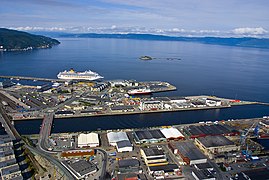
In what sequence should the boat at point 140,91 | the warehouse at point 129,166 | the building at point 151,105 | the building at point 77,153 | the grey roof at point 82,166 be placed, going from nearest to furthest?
the grey roof at point 82,166
the warehouse at point 129,166
the building at point 77,153
the building at point 151,105
the boat at point 140,91

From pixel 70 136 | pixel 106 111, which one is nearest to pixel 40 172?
pixel 70 136

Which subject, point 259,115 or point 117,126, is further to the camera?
point 259,115

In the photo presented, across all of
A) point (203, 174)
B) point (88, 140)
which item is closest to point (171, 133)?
point (203, 174)

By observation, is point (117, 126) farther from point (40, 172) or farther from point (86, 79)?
point (86, 79)

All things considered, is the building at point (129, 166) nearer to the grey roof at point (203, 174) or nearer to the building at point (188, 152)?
the building at point (188, 152)

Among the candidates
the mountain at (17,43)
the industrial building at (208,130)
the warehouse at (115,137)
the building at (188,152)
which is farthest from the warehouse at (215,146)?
the mountain at (17,43)

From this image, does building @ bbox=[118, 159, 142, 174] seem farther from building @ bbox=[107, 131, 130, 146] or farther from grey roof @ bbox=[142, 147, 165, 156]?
building @ bbox=[107, 131, 130, 146]
